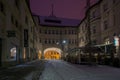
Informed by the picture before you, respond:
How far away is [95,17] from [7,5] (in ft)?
84.6

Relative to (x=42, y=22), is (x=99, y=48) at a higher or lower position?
lower

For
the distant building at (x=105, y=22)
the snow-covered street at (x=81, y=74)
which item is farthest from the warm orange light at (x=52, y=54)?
the snow-covered street at (x=81, y=74)

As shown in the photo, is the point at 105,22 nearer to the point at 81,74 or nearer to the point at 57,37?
the point at 81,74

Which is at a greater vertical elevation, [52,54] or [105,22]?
[105,22]

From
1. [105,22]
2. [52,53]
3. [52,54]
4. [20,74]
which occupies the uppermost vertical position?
[105,22]

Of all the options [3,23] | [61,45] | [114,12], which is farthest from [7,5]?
[61,45]

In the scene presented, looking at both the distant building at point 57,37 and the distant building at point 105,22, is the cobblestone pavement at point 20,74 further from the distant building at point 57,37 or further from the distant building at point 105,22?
the distant building at point 57,37

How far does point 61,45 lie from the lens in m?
74.9

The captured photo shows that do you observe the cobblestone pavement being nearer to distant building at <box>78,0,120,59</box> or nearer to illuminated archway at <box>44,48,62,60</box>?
distant building at <box>78,0,120,59</box>

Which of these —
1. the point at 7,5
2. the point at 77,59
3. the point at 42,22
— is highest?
the point at 42,22

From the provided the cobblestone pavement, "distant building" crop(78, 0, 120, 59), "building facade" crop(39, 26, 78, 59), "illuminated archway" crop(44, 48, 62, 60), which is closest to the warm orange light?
"illuminated archway" crop(44, 48, 62, 60)

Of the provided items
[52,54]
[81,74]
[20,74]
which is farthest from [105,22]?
[52,54]

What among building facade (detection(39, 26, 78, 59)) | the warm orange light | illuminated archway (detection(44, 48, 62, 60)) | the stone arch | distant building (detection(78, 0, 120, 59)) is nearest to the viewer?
distant building (detection(78, 0, 120, 59))

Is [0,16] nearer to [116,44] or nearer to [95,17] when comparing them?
Result: [116,44]
